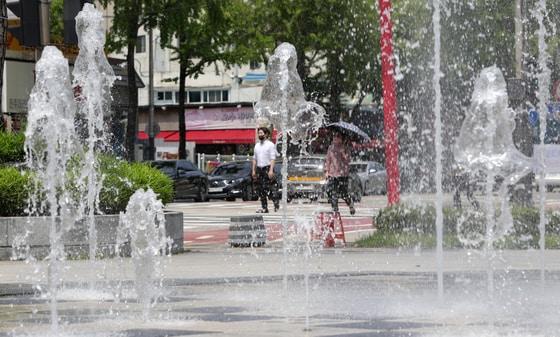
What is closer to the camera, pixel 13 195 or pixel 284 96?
pixel 284 96

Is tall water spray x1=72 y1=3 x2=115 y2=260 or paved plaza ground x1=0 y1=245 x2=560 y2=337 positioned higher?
tall water spray x1=72 y1=3 x2=115 y2=260

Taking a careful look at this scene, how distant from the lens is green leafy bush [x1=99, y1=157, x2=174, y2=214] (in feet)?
57.0

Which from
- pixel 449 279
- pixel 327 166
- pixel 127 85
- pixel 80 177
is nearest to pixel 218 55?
pixel 127 85

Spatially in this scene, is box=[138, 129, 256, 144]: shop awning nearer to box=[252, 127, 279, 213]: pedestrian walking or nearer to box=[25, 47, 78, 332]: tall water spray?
box=[252, 127, 279, 213]: pedestrian walking

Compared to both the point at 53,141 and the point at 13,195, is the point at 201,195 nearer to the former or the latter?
the point at 13,195

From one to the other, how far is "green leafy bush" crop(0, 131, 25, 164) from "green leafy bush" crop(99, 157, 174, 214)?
2.02m

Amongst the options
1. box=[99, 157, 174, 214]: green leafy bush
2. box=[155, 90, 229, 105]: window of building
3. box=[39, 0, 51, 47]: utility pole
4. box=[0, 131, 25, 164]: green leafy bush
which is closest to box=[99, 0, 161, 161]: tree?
box=[0, 131, 25, 164]: green leafy bush

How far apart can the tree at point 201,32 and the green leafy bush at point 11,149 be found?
15811 mm

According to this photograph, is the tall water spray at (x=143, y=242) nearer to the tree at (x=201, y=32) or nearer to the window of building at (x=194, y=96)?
the tree at (x=201, y=32)

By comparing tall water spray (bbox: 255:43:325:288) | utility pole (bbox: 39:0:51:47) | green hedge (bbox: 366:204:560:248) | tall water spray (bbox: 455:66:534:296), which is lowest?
green hedge (bbox: 366:204:560:248)

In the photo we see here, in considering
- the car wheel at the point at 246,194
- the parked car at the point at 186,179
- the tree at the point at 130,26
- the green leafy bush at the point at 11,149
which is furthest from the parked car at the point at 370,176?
the green leafy bush at the point at 11,149

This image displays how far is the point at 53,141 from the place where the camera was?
38.0 ft

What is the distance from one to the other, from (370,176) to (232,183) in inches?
219

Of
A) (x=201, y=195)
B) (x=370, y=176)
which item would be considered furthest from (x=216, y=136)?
(x=201, y=195)
